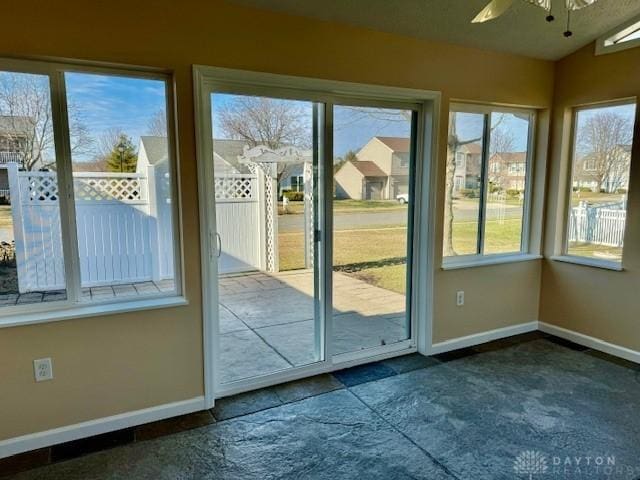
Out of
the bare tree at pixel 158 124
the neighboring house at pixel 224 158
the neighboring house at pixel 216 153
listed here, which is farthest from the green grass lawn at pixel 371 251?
the bare tree at pixel 158 124

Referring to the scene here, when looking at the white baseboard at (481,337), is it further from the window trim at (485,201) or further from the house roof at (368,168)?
the house roof at (368,168)

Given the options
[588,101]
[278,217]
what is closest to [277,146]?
[278,217]

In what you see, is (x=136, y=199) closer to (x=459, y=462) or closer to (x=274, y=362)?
(x=274, y=362)

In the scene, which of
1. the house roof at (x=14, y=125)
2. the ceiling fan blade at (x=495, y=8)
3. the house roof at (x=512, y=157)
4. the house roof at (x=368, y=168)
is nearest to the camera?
the ceiling fan blade at (x=495, y=8)

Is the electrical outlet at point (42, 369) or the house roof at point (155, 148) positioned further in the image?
the house roof at point (155, 148)

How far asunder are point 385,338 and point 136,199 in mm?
2167

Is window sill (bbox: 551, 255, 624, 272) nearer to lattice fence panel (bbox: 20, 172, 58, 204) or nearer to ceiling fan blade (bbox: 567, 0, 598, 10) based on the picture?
ceiling fan blade (bbox: 567, 0, 598, 10)

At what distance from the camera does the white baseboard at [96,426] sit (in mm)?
2277

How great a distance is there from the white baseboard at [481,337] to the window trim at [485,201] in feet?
2.06

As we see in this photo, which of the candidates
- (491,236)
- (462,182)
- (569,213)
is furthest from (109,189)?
(569,213)

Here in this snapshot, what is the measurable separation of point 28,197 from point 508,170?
359 cm

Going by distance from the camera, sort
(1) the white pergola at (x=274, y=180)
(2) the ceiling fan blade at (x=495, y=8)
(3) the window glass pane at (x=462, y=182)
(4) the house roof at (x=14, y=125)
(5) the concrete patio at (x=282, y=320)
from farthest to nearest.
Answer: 1. (3) the window glass pane at (x=462, y=182)
2. (5) the concrete patio at (x=282, y=320)
3. (1) the white pergola at (x=274, y=180)
4. (4) the house roof at (x=14, y=125)
5. (2) the ceiling fan blade at (x=495, y=8)

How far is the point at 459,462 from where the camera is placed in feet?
7.13

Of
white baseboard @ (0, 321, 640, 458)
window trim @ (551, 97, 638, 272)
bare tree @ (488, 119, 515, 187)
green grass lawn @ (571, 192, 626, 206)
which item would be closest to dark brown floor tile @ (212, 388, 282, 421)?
white baseboard @ (0, 321, 640, 458)
